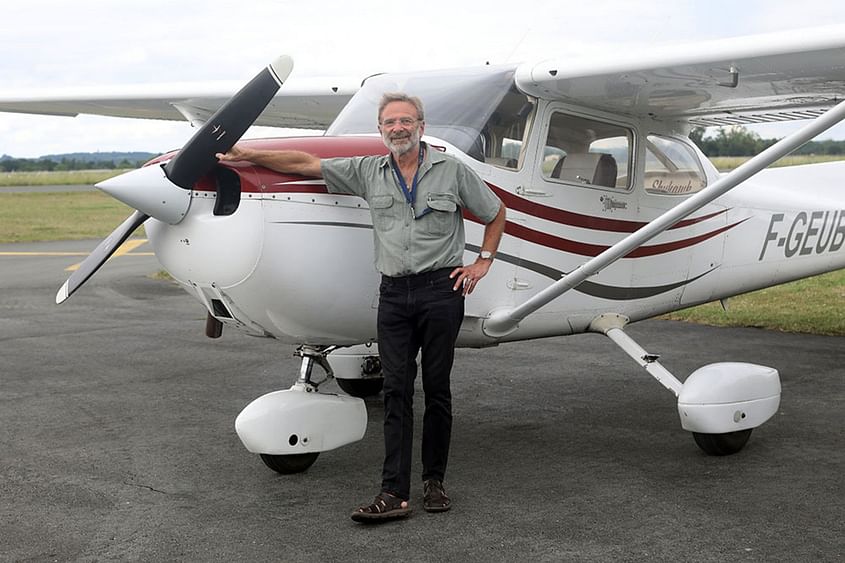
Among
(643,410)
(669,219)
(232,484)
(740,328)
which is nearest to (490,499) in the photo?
(232,484)

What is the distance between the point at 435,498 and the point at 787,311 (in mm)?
7223

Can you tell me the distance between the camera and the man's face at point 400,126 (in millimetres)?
4324

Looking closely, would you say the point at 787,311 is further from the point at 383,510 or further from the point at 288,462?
the point at 383,510

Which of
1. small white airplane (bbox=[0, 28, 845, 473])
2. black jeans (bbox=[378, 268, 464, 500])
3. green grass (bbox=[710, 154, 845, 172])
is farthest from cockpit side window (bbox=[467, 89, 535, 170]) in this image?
green grass (bbox=[710, 154, 845, 172])

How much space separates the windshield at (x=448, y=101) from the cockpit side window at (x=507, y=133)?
0.04 m

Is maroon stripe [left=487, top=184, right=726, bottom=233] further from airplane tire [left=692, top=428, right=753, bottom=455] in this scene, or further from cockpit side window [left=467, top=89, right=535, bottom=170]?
airplane tire [left=692, top=428, right=753, bottom=455]

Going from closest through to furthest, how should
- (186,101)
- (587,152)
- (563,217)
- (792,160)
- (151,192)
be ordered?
(151,192) < (563,217) < (587,152) < (186,101) < (792,160)

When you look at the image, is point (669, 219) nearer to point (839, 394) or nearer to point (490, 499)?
point (490, 499)

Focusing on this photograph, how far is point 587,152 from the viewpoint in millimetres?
5793

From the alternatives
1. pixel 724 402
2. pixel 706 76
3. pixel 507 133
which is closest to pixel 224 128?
Answer: pixel 507 133

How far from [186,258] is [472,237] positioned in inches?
56.4

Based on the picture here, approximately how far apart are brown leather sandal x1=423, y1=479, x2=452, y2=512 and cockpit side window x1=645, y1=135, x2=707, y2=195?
254 centimetres

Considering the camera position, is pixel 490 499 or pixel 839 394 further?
pixel 839 394

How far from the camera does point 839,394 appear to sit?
683cm
